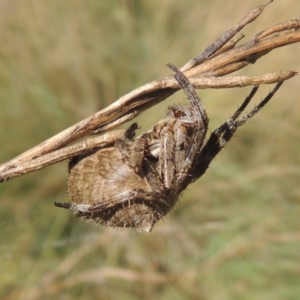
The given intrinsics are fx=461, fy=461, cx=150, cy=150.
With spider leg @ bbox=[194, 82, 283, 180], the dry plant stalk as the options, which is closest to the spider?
spider leg @ bbox=[194, 82, 283, 180]

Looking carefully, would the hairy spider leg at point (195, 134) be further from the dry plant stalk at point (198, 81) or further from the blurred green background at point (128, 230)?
the blurred green background at point (128, 230)

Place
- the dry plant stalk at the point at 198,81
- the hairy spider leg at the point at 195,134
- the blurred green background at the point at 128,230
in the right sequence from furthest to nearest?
the blurred green background at the point at 128,230, the hairy spider leg at the point at 195,134, the dry plant stalk at the point at 198,81

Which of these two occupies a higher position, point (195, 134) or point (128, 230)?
point (128, 230)

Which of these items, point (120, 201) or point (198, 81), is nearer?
point (198, 81)

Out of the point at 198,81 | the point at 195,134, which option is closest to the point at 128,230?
the point at 195,134

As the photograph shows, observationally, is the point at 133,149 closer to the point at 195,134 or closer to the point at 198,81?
the point at 195,134

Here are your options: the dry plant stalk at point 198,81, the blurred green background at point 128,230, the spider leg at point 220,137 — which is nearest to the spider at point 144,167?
the spider leg at point 220,137
